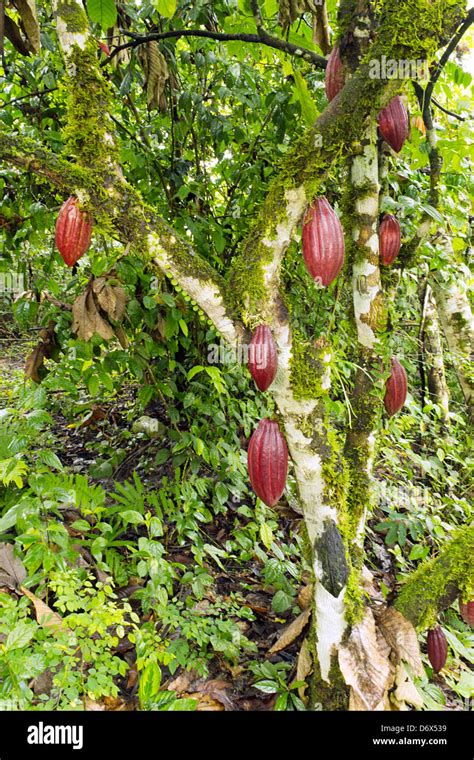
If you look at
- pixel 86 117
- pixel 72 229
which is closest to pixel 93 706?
pixel 72 229

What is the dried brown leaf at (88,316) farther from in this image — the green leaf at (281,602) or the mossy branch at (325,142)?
the green leaf at (281,602)

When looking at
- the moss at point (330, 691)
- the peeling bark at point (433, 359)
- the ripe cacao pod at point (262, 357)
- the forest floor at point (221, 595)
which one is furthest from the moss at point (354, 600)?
the peeling bark at point (433, 359)

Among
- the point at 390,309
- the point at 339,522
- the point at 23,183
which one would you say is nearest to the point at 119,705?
the point at 339,522

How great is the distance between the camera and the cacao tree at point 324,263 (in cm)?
112

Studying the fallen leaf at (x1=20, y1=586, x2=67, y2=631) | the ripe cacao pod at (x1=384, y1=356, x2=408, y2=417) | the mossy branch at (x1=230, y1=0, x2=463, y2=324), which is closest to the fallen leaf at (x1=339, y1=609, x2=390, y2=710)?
the ripe cacao pod at (x1=384, y1=356, x2=408, y2=417)

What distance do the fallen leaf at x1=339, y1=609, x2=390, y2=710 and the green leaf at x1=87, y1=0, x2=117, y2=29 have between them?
5.76 ft

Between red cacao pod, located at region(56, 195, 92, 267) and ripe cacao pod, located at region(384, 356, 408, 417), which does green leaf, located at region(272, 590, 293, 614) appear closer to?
ripe cacao pod, located at region(384, 356, 408, 417)

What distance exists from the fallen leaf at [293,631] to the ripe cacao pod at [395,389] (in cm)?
70

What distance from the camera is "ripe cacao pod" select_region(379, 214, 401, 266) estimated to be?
1.54m

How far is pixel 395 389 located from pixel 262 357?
662 millimetres

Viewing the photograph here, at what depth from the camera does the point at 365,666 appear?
4.27 feet

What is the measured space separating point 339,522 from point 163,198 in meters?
1.73

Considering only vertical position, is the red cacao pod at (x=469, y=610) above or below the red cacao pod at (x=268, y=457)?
below

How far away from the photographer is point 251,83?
2.19 meters
